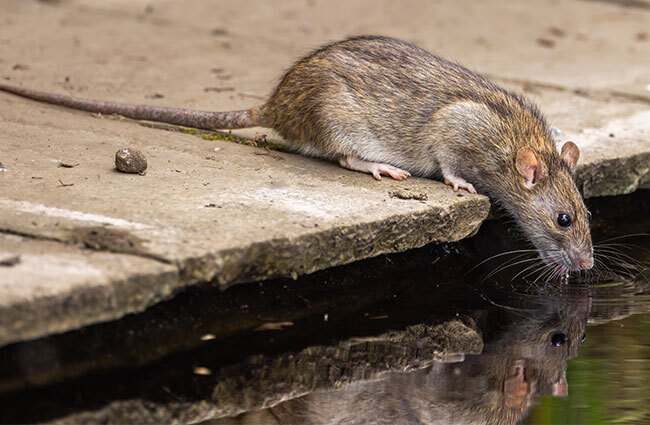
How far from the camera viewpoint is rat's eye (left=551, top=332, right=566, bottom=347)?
14.7ft

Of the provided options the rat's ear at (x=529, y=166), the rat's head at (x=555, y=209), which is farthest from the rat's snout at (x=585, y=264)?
the rat's ear at (x=529, y=166)

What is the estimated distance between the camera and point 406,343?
173 inches

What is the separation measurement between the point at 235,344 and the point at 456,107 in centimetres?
202

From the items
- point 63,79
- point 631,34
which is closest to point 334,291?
point 63,79

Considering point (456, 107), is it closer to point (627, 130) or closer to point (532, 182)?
point (532, 182)

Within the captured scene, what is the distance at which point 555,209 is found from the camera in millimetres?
5262

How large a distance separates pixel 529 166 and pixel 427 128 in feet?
2.03

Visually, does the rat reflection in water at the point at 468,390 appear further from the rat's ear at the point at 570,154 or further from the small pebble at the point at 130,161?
the small pebble at the point at 130,161

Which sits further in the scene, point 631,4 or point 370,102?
point 631,4

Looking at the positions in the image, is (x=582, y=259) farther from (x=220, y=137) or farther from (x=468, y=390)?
(x=220, y=137)

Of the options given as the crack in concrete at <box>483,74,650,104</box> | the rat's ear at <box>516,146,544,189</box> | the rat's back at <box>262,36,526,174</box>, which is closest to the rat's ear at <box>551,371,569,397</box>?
the rat's ear at <box>516,146,544,189</box>

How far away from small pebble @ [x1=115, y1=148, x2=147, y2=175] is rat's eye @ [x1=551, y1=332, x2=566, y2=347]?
2112mm

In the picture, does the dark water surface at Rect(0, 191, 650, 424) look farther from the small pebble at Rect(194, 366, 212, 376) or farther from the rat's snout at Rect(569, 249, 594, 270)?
the rat's snout at Rect(569, 249, 594, 270)

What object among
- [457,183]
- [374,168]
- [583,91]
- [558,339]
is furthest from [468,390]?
[583,91]
